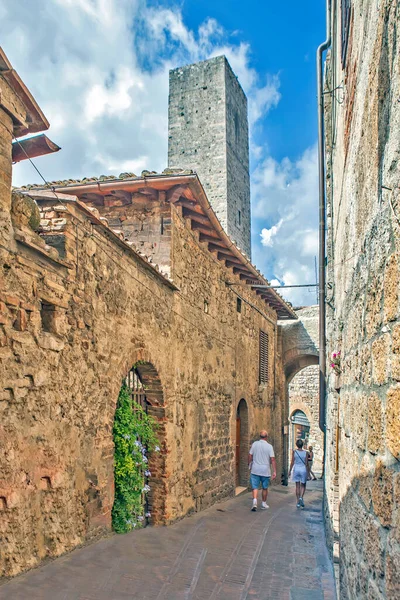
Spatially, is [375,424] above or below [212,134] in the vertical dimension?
below

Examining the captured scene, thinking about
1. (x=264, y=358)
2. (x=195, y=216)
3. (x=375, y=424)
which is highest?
(x=195, y=216)

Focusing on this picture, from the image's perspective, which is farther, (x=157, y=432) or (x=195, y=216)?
(x=195, y=216)

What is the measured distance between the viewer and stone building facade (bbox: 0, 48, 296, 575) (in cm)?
394

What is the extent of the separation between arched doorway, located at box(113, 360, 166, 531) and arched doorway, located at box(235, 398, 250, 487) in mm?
4942

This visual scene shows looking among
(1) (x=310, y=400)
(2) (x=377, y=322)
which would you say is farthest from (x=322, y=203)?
(1) (x=310, y=400)

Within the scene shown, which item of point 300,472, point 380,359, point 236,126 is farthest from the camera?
point 236,126

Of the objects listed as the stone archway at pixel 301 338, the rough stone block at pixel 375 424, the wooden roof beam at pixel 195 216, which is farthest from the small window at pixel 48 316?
the stone archway at pixel 301 338

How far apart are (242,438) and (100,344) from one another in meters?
7.38

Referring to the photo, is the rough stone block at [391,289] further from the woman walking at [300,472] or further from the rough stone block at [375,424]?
the woman walking at [300,472]

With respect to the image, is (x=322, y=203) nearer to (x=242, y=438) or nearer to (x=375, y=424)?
(x=242, y=438)

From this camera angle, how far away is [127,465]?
19.3ft

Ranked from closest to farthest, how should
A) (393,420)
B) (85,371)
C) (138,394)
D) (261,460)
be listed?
(393,420) → (85,371) → (138,394) → (261,460)

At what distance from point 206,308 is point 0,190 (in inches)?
226

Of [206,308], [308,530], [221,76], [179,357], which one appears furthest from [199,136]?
[308,530]
